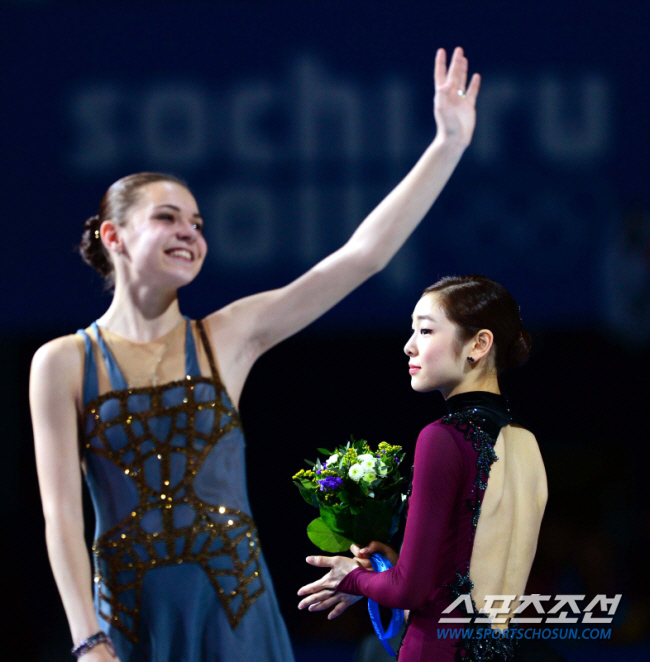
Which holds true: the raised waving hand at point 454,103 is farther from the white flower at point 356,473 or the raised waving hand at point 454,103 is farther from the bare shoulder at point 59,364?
the bare shoulder at point 59,364

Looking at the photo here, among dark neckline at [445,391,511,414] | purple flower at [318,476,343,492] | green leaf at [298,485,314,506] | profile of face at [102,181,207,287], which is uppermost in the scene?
profile of face at [102,181,207,287]

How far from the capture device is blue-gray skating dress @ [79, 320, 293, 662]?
226 centimetres

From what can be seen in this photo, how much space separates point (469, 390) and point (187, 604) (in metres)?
0.88

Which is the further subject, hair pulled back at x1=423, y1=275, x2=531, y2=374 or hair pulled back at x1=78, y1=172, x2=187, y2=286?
hair pulled back at x1=78, y1=172, x2=187, y2=286

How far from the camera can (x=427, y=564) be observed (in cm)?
184

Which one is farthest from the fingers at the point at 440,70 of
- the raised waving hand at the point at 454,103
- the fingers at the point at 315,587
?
the fingers at the point at 315,587

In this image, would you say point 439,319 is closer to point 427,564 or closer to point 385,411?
point 427,564

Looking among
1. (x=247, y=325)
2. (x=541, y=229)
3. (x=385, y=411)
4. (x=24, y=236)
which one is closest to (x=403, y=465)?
(x=385, y=411)

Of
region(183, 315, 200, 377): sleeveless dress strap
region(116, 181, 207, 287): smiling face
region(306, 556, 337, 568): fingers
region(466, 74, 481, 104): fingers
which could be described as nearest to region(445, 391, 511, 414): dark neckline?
region(306, 556, 337, 568): fingers

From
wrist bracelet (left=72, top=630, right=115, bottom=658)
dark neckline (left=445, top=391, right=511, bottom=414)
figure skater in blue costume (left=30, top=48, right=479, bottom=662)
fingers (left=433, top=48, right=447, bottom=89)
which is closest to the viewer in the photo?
dark neckline (left=445, top=391, right=511, bottom=414)

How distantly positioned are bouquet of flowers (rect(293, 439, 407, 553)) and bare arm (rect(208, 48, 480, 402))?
16.5 inches

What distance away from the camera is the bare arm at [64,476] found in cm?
216

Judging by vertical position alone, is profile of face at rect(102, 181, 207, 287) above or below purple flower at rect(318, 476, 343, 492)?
above

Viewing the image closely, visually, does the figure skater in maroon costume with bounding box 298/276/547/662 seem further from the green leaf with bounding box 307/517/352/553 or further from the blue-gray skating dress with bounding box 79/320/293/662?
the blue-gray skating dress with bounding box 79/320/293/662
